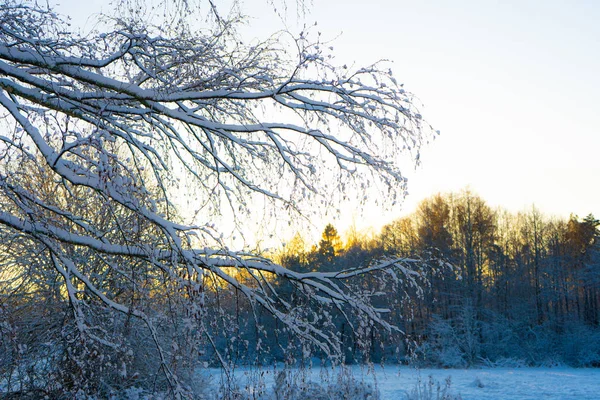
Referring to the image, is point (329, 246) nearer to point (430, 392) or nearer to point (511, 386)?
point (511, 386)

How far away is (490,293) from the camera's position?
2809 centimetres

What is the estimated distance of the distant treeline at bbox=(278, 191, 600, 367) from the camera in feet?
84.6

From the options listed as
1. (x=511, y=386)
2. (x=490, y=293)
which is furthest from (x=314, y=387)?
(x=490, y=293)

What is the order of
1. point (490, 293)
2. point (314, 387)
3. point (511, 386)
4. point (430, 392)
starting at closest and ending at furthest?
point (430, 392) → point (314, 387) → point (511, 386) → point (490, 293)

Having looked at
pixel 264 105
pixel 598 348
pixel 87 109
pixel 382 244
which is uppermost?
pixel 382 244

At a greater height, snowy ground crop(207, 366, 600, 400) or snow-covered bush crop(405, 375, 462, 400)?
snow-covered bush crop(405, 375, 462, 400)

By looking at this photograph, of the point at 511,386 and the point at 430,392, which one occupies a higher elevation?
the point at 430,392

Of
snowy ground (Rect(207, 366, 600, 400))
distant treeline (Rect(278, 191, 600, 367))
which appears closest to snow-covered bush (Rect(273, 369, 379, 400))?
snowy ground (Rect(207, 366, 600, 400))

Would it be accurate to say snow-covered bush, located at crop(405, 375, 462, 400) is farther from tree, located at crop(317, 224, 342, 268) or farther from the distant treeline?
the distant treeline

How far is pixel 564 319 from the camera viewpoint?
90.0ft

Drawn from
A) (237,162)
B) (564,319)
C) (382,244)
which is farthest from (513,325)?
(237,162)

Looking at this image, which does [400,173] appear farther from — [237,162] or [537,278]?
[537,278]

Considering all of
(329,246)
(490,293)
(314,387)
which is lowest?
(314,387)

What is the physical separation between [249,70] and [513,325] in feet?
85.9
